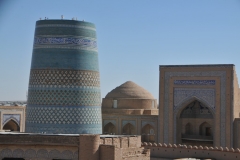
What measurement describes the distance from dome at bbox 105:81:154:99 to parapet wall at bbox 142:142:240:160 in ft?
28.2

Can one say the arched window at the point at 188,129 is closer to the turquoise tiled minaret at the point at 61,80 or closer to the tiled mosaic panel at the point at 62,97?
the turquoise tiled minaret at the point at 61,80

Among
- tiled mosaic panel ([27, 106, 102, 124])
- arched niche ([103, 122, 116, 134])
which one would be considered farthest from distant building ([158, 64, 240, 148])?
tiled mosaic panel ([27, 106, 102, 124])

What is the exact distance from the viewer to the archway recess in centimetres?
2350

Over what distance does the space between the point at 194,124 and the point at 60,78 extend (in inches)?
403

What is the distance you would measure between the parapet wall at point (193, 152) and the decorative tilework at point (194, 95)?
415 centimetres

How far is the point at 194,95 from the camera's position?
22703mm

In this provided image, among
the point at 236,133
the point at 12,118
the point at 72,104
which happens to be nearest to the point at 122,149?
the point at 72,104

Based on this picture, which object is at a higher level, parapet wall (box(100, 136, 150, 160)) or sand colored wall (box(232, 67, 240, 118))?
sand colored wall (box(232, 67, 240, 118))

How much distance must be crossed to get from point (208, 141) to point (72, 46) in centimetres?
1011

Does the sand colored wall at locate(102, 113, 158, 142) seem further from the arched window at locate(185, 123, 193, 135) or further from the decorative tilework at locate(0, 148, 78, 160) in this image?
the decorative tilework at locate(0, 148, 78, 160)

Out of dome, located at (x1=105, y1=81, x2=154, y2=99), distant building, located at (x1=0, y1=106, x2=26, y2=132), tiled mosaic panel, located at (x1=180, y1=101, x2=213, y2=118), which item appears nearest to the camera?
tiled mosaic panel, located at (x1=180, y1=101, x2=213, y2=118)

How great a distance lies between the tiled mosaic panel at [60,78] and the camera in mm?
15078

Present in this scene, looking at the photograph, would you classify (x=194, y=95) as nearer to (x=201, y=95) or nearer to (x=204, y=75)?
(x=201, y=95)

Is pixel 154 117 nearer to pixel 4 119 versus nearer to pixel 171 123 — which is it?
pixel 171 123
